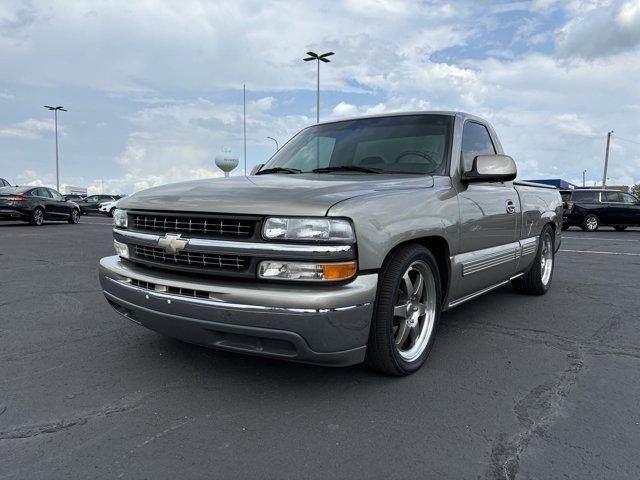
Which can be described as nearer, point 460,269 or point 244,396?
point 244,396

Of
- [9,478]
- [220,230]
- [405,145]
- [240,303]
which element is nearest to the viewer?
[9,478]

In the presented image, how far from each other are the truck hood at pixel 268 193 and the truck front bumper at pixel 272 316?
1.32 ft

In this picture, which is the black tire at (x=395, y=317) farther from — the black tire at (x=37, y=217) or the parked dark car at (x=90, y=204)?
the parked dark car at (x=90, y=204)

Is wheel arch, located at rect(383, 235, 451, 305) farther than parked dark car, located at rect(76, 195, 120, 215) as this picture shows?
No

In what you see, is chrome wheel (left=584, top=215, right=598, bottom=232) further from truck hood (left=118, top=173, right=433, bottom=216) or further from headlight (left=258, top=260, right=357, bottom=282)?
headlight (left=258, top=260, right=357, bottom=282)

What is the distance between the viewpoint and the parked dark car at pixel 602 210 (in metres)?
18.5

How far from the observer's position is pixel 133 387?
2.91 metres

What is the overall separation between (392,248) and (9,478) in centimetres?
207

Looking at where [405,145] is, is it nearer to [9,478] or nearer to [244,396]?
[244,396]

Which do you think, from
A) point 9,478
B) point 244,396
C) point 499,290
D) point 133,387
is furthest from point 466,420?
point 499,290

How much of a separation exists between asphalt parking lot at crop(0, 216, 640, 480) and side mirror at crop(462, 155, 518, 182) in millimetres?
1265

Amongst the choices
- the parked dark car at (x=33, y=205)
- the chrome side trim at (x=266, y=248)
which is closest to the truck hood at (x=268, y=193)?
the chrome side trim at (x=266, y=248)

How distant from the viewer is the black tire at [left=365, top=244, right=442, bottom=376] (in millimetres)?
2760

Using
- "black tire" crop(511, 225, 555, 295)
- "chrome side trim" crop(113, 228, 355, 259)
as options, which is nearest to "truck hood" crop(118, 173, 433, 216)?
"chrome side trim" crop(113, 228, 355, 259)
